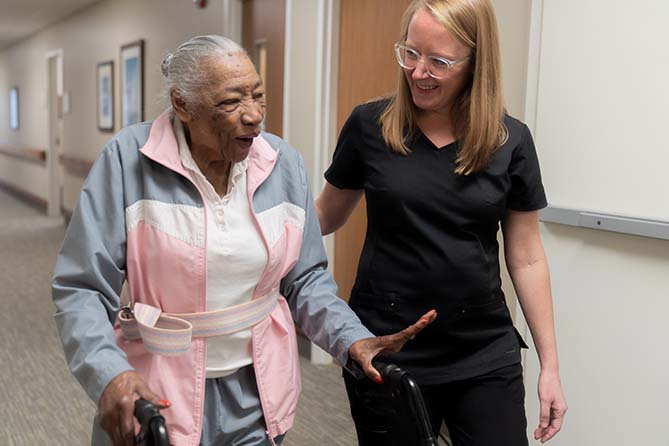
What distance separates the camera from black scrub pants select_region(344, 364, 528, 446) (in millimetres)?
1519

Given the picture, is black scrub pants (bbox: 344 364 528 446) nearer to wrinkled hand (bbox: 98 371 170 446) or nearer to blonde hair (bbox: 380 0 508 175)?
blonde hair (bbox: 380 0 508 175)

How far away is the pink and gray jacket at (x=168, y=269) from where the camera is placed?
1.20 m

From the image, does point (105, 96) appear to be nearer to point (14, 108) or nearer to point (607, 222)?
point (14, 108)

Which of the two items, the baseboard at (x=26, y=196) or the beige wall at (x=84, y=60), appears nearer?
the beige wall at (x=84, y=60)

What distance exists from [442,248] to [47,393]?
2713 mm

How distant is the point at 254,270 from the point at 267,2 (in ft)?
11.4

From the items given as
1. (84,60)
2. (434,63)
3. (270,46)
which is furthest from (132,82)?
(434,63)

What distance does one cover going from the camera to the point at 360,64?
3.66 m

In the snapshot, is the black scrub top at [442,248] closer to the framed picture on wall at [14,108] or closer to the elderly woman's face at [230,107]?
the elderly woman's face at [230,107]

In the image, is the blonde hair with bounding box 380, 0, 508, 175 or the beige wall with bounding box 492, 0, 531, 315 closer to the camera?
the blonde hair with bounding box 380, 0, 508, 175

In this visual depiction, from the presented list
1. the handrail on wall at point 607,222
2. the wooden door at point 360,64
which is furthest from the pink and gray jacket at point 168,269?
the wooden door at point 360,64

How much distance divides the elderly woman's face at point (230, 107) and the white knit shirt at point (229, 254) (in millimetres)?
62

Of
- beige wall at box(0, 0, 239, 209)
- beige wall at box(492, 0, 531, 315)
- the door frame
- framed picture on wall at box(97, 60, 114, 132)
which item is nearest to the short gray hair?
beige wall at box(0, 0, 239, 209)

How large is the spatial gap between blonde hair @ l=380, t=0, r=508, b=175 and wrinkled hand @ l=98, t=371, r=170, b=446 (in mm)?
722
